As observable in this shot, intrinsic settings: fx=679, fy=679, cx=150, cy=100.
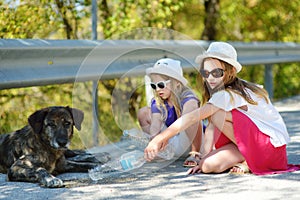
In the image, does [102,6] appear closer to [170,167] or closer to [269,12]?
[170,167]

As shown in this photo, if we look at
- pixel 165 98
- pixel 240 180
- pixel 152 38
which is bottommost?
pixel 240 180

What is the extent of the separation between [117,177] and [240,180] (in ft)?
3.16

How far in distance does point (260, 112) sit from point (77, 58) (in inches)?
75.2

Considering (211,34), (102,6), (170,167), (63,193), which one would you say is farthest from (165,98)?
(211,34)

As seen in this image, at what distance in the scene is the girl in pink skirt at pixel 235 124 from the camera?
17.8ft

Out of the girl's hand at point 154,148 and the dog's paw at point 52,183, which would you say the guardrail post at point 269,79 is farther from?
the dog's paw at point 52,183

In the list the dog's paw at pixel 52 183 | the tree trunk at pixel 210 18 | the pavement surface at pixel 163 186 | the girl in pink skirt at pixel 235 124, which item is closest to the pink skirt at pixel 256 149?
the girl in pink skirt at pixel 235 124

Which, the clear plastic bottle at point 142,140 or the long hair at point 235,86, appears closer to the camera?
the long hair at point 235,86

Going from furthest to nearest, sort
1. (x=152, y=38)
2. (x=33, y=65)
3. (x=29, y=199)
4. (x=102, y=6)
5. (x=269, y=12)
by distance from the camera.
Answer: (x=269, y=12) → (x=102, y=6) → (x=152, y=38) → (x=33, y=65) → (x=29, y=199)

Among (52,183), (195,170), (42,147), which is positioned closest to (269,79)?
(195,170)

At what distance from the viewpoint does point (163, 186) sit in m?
4.91

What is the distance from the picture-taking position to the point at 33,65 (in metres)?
5.98

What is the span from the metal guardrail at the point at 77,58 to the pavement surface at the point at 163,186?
91 centimetres

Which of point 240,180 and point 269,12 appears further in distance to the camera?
point 269,12
